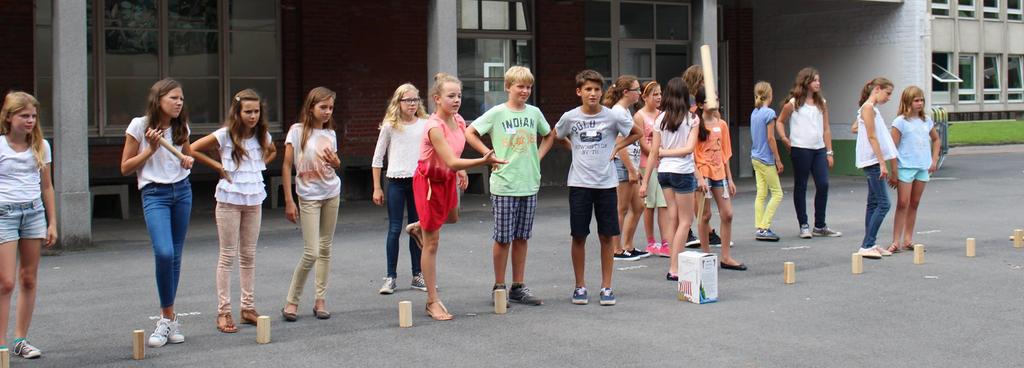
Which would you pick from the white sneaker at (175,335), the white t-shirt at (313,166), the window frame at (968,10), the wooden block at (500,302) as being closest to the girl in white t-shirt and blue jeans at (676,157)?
the wooden block at (500,302)

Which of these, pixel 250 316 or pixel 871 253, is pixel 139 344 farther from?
pixel 871 253

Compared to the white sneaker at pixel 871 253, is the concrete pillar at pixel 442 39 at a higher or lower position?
higher

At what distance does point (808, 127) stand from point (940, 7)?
28983mm

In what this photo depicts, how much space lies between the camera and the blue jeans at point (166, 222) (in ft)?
24.7

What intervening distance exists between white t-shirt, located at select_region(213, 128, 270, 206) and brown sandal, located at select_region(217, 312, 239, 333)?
766mm

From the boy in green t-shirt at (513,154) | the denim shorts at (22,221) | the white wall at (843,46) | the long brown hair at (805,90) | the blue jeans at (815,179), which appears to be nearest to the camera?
the denim shorts at (22,221)

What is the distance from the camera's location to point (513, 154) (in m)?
8.60

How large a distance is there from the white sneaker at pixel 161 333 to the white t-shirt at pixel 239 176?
0.87m

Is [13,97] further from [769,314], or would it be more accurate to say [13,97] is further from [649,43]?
[649,43]

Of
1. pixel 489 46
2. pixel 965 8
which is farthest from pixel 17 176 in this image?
pixel 965 8

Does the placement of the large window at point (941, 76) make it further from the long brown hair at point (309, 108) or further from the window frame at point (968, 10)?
the long brown hair at point (309, 108)

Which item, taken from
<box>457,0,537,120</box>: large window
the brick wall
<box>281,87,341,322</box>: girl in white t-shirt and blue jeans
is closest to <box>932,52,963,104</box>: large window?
<box>457,0,537,120</box>: large window

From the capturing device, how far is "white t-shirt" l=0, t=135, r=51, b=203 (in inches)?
275

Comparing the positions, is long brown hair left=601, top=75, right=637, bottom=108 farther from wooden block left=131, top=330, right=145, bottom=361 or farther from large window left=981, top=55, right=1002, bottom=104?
large window left=981, top=55, right=1002, bottom=104
